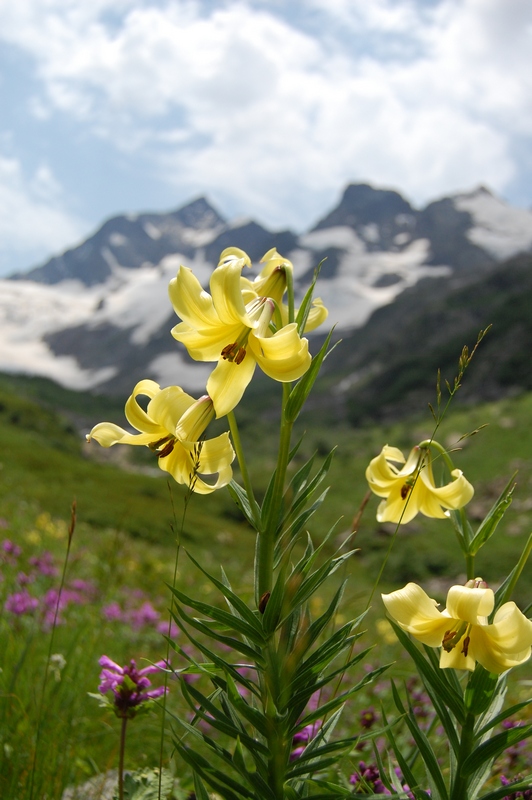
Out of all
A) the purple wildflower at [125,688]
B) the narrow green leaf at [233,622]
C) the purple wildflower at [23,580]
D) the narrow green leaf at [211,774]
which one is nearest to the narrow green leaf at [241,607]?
the narrow green leaf at [233,622]

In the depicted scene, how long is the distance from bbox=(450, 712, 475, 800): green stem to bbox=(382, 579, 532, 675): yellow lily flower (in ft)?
0.59

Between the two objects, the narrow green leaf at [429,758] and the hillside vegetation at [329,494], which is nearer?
the narrow green leaf at [429,758]

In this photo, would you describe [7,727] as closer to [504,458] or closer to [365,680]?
[365,680]

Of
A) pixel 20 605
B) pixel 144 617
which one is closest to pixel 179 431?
pixel 20 605

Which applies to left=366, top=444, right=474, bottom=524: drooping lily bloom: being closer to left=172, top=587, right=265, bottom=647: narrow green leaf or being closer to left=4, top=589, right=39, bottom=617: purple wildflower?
left=172, top=587, right=265, bottom=647: narrow green leaf

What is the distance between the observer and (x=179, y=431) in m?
1.51

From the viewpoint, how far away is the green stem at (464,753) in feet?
4.86

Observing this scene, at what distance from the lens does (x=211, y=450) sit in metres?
1.53

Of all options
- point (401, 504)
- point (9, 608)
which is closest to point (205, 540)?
point (9, 608)

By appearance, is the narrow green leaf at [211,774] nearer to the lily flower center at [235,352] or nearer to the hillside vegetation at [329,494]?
the lily flower center at [235,352]

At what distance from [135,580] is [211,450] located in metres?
6.64

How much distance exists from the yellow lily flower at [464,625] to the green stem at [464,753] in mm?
181

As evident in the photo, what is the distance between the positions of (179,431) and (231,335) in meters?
0.28

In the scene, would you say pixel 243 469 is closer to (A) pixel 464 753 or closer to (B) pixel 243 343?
(B) pixel 243 343
